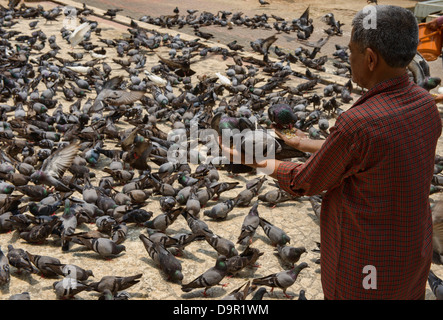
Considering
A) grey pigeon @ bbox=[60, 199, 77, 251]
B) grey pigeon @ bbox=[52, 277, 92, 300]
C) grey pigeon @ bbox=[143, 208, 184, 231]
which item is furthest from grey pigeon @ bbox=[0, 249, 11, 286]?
grey pigeon @ bbox=[143, 208, 184, 231]

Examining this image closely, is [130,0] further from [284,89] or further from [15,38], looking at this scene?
[284,89]

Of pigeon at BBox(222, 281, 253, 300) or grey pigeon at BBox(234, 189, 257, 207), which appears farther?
grey pigeon at BBox(234, 189, 257, 207)

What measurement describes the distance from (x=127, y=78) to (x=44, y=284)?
7.02 m

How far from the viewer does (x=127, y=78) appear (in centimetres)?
1066

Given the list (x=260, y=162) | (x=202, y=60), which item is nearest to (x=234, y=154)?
(x=260, y=162)

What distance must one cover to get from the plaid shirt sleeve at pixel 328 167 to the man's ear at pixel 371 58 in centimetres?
28

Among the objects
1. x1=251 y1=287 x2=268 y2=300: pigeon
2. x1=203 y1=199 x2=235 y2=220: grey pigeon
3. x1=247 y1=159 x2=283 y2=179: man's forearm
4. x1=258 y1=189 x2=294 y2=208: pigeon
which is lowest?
x1=251 y1=287 x2=268 y2=300: pigeon

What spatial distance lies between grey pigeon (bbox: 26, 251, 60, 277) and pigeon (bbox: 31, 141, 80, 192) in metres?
1.50

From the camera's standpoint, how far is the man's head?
7.00 feet

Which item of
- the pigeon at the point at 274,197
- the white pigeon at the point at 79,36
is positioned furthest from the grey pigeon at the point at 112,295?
the white pigeon at the point at 79,36

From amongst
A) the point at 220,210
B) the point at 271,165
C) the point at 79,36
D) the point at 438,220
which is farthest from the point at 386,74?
the point at 79,36

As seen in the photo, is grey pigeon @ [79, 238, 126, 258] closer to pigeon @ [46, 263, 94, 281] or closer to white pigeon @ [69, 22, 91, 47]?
pigeon @ [46, 263, 94, 281]

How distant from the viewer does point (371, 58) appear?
Answer: 2.22m

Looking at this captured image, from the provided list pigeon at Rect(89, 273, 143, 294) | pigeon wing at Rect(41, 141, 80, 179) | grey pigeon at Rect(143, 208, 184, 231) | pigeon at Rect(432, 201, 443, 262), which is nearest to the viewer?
pigeon at Rect(432, 201, 443, 262)
